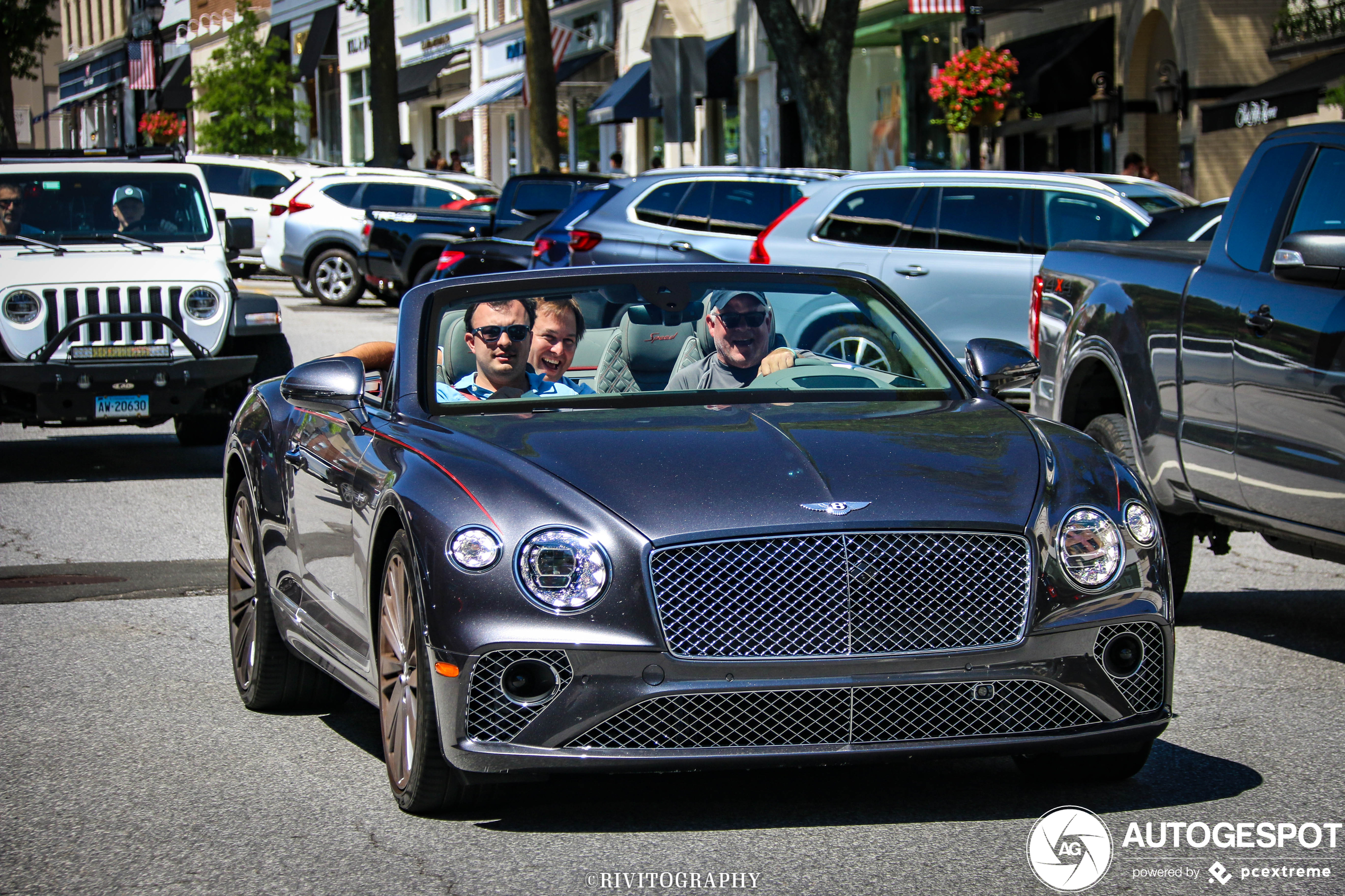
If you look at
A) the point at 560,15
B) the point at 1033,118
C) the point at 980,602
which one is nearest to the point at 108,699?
the point at 980,602

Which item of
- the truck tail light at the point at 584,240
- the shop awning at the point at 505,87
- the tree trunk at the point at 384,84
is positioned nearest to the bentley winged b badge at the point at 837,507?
the truck tail light at the point at 584,240

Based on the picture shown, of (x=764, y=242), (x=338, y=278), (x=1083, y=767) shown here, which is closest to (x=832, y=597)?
(x=1083, y=767)

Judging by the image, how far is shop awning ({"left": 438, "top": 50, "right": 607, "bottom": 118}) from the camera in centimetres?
4728

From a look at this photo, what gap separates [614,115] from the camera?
4212 centimetres

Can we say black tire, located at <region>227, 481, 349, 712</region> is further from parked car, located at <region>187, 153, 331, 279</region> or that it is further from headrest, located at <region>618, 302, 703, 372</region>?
parked car, located at <region>187, 153, 331, 279</region>

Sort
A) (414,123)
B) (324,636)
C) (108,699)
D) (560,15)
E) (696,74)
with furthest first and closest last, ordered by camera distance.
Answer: (414,123) < (560,15) < (696,74) < (108,699) < (324,636)

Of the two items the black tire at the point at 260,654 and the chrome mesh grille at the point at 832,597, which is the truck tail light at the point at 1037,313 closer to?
the black tire at the point at 260,654

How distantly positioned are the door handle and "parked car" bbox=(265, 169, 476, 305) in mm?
21432

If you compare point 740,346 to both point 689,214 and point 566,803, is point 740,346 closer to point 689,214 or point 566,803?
point 566,803

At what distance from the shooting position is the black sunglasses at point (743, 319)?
6113mm

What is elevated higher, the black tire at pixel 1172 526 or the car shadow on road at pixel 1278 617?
the black tire at pixel 1172 526

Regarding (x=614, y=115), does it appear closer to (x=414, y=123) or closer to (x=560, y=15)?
(x=560, y=15)

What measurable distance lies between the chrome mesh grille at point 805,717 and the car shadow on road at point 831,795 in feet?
0.42

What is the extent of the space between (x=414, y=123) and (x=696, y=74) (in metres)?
41.9
